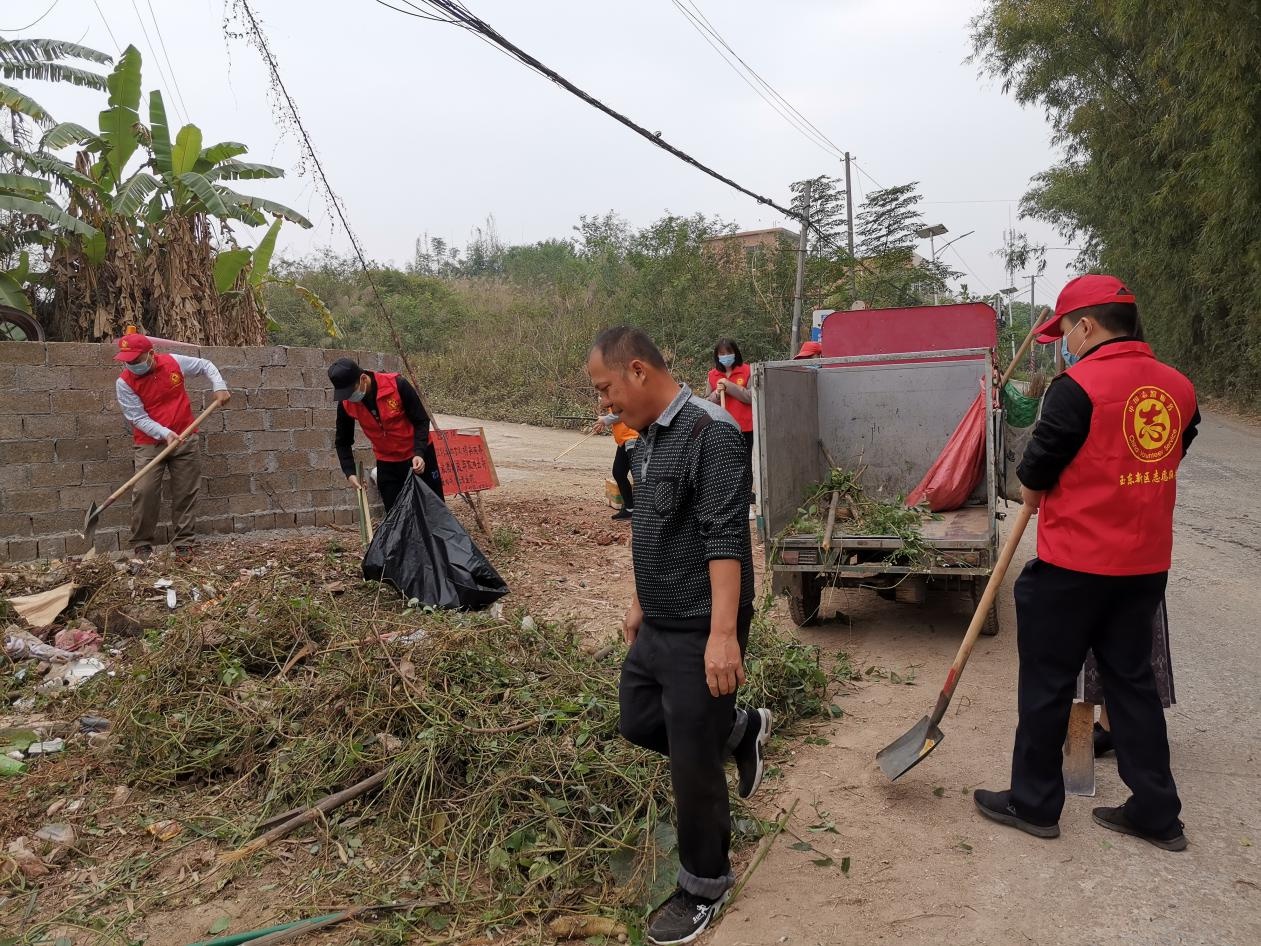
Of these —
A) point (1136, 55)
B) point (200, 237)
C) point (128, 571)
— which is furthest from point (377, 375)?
point (1136, 55)

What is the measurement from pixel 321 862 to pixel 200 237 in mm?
9131

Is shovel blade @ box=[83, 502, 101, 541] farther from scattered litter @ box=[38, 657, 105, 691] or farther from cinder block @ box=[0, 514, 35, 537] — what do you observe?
scattered litter @ box=[38, 657, 105, 691]

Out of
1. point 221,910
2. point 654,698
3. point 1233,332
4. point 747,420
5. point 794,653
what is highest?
point 1233,332

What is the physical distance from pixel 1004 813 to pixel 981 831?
0.11 meters

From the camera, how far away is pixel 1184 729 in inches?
147

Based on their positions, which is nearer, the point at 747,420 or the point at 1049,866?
the point at 1049,866

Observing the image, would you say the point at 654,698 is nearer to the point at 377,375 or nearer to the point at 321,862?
the point at 321,862

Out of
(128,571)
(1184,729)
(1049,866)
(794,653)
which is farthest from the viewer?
(128,571)

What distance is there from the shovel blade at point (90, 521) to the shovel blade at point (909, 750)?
584cm

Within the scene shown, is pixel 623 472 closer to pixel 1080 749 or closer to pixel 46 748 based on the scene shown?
pixel 46 748

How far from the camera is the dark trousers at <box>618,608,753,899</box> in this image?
2.35 meters

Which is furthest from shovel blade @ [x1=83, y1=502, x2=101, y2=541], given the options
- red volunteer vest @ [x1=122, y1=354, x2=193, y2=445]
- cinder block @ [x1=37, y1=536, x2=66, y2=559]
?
red volunteer vest @ [x1=122, y1=354, x2=193, y2=445]

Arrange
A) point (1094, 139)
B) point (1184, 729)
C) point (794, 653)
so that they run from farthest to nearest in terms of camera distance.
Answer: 1. point (1094, 139)
2. point (794, 653)
3. point (1184, 729)

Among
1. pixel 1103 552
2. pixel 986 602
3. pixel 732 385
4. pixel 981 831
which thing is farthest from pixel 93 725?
pixel 732 385
